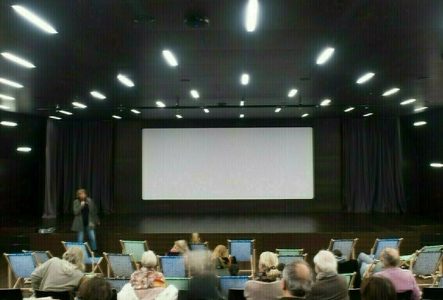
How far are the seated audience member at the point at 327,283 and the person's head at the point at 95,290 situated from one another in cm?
140

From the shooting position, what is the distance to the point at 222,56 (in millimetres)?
6738

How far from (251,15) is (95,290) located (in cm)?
321

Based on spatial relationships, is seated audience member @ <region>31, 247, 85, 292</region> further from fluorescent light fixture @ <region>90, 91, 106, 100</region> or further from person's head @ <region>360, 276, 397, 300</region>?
fluorescent light fixture @ <region>90, 91, 106, 100</region>

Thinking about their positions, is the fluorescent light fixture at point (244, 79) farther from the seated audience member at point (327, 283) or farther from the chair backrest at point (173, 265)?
the seated audience member at point (327, 283)

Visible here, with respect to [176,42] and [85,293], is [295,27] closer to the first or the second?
[176,42]

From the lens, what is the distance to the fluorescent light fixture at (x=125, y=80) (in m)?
8.15

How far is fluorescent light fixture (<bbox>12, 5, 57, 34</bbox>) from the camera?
4.62 meters

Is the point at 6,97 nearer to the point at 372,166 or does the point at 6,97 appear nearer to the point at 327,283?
the point at 327,283

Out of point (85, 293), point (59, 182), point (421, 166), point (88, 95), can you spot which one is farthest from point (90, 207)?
point (421, 166)

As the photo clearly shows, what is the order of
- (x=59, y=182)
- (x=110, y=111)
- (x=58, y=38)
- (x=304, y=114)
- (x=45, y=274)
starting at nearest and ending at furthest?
(x=45, y=274)
(x=58, y=38)
(x=110, y=111)
(x=304, y=114)
(x=59, y=182)

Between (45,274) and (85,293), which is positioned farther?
(45,274)

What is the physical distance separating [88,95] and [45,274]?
631cm

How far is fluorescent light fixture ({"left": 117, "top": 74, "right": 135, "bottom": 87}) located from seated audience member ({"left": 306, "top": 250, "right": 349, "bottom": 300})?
557 cm

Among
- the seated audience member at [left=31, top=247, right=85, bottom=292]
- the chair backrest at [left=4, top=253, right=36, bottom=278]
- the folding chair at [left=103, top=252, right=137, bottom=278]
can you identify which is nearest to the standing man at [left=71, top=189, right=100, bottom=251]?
the chair backrest at [left=4, top=253, right=36, bottom=278]
